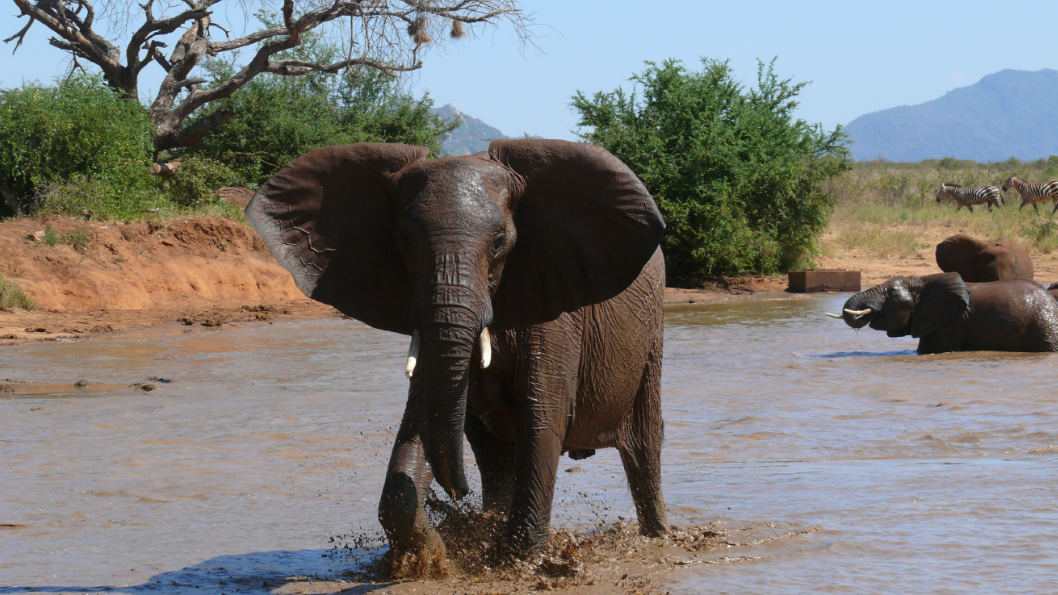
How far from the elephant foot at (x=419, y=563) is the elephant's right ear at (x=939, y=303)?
9927mm

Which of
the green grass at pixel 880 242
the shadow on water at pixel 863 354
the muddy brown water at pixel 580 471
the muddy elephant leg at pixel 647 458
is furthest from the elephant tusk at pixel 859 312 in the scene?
the green grass at pixel 880 242

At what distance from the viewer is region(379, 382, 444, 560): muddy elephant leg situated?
13.3 ft

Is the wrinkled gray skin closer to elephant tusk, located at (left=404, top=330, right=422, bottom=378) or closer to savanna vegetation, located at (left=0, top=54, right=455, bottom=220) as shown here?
elephant tusk, located at (left=404, top=330, right=422, bottom=378)

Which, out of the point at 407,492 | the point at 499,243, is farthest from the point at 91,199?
the point at 499,243

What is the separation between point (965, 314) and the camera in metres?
12.6

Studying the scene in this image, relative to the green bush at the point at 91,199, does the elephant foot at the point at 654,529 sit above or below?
below

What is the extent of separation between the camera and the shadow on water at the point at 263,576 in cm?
431

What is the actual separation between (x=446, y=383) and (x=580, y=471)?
3.68 m

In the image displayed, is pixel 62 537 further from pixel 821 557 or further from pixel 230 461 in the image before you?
pixel 821 557

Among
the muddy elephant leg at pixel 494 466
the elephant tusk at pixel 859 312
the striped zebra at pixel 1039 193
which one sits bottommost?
the muddy elephant leg at pixel 494 466

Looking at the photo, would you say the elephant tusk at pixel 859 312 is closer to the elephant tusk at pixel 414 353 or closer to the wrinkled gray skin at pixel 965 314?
the wrinkled gray skin at pixel 965 314

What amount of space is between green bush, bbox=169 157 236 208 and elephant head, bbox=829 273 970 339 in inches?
513

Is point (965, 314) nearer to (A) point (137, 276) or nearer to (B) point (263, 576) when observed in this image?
(B) point (263, 576)

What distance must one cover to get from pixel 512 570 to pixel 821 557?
1.59m
